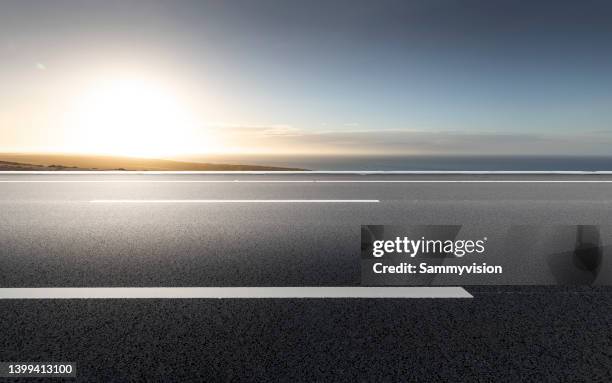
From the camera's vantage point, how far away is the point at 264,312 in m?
3.39

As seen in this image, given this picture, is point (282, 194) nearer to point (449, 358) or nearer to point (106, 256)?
point (106, 256)

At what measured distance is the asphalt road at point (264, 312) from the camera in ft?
8.64

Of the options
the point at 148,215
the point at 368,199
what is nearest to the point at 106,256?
the point at 148,215

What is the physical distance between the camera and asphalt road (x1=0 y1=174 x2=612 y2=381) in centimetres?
263

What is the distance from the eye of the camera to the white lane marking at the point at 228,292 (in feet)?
12.2

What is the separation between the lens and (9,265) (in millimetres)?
4680

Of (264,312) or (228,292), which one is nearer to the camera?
(264,312)

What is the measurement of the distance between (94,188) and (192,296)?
9238mm

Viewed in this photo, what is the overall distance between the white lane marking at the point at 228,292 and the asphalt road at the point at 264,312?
0.39 feet

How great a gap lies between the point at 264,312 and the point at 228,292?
57cm

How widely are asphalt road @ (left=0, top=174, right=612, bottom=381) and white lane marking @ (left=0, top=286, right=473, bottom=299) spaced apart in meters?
0.12

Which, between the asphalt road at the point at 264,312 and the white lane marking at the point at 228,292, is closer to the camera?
the asphalt road at the point at 264,312

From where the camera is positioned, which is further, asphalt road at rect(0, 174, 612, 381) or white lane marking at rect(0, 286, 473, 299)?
white lane marking at rect(0, 286, 473, 299)

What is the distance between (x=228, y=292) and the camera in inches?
151
